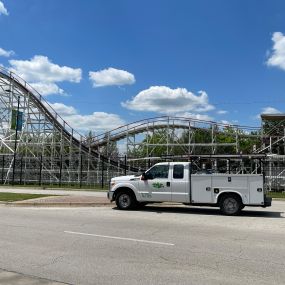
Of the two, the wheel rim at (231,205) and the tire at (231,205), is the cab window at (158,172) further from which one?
the wheel rim at (231,205)

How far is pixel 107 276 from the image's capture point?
731 cm

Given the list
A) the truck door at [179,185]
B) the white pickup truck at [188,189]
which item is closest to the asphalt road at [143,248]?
the white pickup truck at [188,189]

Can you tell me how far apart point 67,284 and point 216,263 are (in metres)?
2.96

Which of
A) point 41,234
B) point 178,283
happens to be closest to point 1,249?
point 41,234

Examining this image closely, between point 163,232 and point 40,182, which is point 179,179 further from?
point 40,182

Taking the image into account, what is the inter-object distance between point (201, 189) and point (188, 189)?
507mm

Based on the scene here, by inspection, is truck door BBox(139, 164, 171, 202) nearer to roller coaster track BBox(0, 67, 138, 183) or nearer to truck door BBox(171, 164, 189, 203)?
truck door BBox(171, 164, 189, 203)

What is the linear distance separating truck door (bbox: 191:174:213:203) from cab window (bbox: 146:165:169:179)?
121 cm

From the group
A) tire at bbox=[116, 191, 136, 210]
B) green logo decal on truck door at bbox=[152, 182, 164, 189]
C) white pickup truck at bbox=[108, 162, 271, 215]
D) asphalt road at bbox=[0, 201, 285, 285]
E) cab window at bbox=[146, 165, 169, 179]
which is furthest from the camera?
tire at bbox=[116, 191, 136, 210]

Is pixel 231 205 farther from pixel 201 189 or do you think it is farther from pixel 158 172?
pixel 158 172

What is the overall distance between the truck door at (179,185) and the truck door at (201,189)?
0.28 m

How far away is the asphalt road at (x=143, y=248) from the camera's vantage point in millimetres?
7422

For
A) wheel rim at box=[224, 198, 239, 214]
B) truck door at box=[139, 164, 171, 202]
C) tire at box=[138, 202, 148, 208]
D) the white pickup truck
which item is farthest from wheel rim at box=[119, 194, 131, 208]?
wheel rim at box=[224, 198, 239, 214]

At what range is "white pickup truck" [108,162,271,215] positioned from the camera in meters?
17.0
